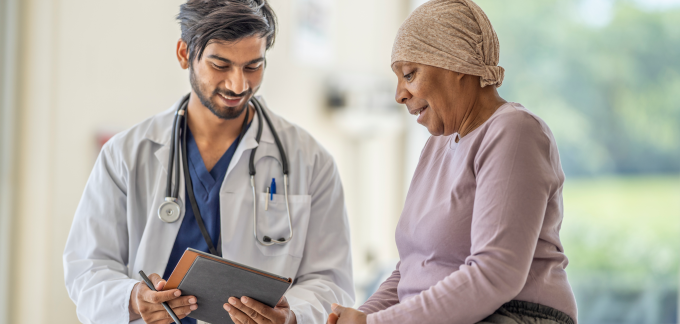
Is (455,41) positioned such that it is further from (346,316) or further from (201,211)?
(201,211)

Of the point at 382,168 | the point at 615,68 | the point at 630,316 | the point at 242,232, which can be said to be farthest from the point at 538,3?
the point at 242,232

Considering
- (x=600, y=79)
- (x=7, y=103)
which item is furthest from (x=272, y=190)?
(x=600, y=79)

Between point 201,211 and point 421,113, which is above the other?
point 421,113

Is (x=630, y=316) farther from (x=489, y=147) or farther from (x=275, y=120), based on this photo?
(x=489, y=147)

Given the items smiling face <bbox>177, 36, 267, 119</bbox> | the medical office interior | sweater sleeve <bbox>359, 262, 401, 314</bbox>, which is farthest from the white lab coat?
the medical office interior

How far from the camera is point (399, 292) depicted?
1216mm

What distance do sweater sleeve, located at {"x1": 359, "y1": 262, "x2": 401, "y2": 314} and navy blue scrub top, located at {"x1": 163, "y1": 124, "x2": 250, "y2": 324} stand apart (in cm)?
57

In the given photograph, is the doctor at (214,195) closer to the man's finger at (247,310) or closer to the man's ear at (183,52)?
the man's ear at (183,52)

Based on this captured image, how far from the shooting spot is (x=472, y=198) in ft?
3.46

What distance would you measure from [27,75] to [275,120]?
38.7 inches

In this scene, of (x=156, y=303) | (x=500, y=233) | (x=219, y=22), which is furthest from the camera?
(x=219, y=22)

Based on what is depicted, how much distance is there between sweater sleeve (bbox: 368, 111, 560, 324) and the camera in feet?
3.10

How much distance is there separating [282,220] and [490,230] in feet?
2.76

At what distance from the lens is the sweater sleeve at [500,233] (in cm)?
95
